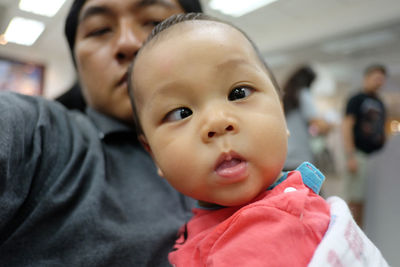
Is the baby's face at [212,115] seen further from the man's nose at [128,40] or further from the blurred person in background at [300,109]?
the blurred person in background at [300,109]

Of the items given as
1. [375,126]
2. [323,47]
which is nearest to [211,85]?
[375,126]

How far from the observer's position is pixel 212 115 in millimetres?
480

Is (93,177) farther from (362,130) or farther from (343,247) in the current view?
(362,130)

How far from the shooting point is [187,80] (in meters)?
0.51

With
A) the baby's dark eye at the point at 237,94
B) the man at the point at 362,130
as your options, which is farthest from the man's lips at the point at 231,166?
the man at the point at 362,130

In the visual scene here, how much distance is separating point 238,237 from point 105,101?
641 mm

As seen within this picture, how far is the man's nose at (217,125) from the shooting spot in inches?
18.4

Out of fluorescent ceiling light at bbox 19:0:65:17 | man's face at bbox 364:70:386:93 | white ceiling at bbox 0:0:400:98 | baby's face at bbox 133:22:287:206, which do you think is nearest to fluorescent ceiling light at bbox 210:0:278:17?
white ceiling at bbox 0:0:400:98

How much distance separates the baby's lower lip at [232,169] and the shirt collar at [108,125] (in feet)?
1.51

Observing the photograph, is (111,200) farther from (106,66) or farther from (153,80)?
(106,66)

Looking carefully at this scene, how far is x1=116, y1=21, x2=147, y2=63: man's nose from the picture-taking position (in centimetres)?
83

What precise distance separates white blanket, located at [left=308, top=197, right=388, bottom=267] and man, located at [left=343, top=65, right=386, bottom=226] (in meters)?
2.71

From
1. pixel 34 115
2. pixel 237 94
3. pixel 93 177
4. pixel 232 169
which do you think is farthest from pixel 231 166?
pixel 34 115

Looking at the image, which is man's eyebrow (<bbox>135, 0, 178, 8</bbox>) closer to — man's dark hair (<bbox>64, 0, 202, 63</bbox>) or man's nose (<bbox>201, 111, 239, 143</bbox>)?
man's dark hair (<bbox>64, 0, 202, 63</bbox>)
